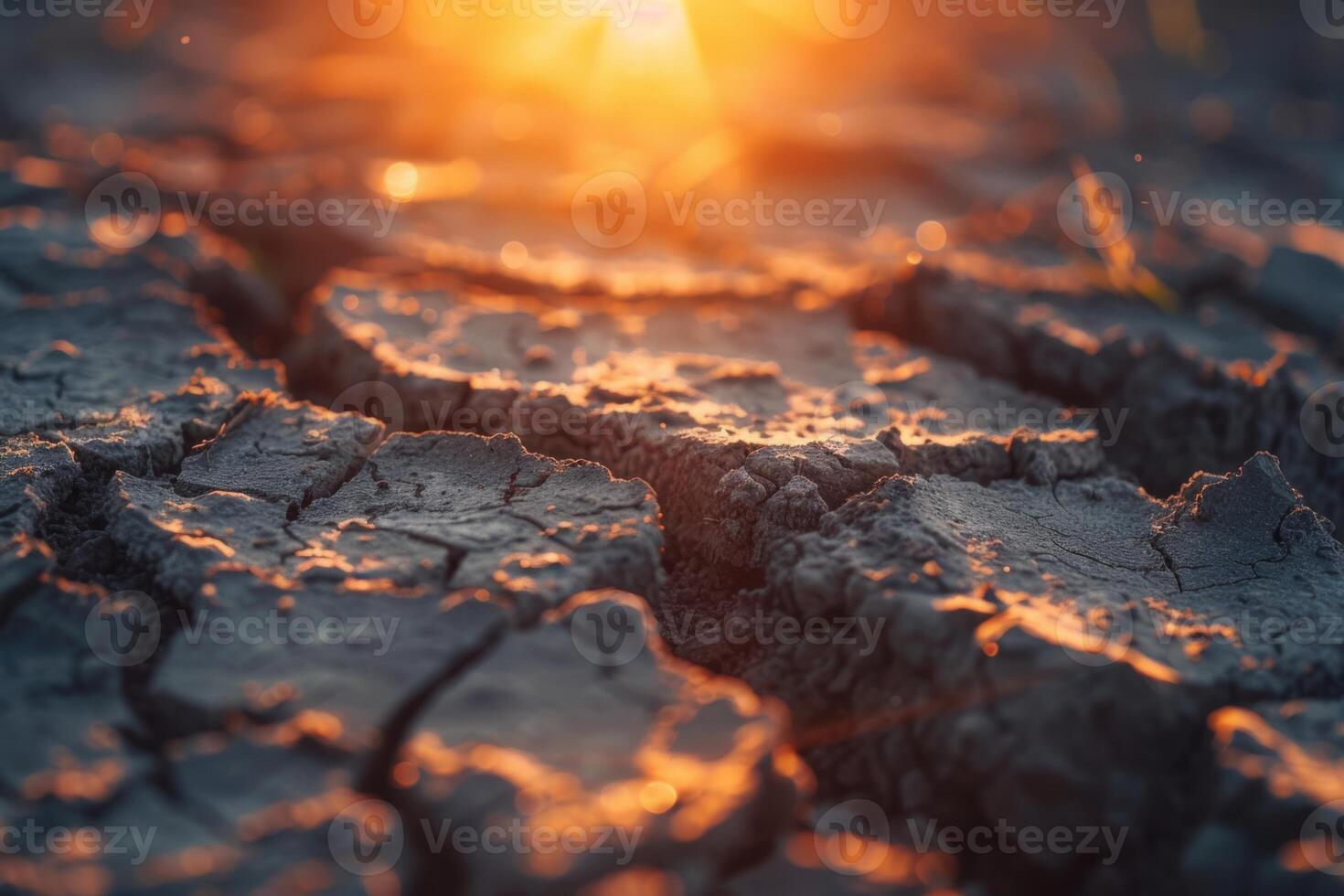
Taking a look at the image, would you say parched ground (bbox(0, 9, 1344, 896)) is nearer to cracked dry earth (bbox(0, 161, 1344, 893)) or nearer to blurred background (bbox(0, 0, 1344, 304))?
cracked dry earth (bbox(0, 161, 1344, 893))

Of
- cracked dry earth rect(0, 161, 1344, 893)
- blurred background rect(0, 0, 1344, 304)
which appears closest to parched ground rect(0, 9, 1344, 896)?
cracked dry earth rect(0, 161, 1344, 893)

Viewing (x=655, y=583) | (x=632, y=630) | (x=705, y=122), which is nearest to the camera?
(x=632, y=630)

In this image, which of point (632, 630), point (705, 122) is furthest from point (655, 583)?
point (705, 122)

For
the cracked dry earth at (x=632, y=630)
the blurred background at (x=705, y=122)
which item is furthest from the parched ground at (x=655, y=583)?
the blurred background at (x=705, y=122)

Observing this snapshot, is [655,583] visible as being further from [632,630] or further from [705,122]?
[705,122]

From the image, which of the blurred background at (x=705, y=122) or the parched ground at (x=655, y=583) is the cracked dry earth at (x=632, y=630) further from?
the blurred background at (x=705, y=122)

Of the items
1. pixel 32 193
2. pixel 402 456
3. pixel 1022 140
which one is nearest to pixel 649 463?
pixel 402 456

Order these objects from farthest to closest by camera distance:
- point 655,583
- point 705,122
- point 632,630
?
point 705,122 < point 655,583 < point 632,630

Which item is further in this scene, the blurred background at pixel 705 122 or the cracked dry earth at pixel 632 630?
the blurred background at pixel 705 122

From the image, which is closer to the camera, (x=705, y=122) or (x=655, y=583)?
(x=655, y=583)

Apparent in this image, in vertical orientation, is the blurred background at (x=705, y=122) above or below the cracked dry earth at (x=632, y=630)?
above
